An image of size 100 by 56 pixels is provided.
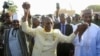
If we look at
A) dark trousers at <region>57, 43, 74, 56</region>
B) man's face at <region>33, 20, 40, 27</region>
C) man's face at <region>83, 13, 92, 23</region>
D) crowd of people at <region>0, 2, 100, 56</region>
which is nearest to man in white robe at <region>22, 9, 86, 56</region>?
crowd of people at <region>0, 2, 100, 56</region>

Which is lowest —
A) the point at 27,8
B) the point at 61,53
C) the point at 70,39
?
the point at 61,53

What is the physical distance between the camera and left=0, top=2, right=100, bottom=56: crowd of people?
7316 millimetres

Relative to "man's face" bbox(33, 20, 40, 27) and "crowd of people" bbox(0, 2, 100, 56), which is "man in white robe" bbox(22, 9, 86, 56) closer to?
"crowd of people" bbox(0, 2, 100, 56)

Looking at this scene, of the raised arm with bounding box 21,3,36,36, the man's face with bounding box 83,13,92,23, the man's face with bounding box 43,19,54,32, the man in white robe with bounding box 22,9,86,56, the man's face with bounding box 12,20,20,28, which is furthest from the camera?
the man's face with bounding box 12,20,20,28

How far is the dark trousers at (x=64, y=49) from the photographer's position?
9.08 metres

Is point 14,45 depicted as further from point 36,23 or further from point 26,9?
point 26,9

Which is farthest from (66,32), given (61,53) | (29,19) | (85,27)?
(85,27)

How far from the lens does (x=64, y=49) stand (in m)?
9.20

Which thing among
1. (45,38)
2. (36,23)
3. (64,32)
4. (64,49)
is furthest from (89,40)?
(64,32)

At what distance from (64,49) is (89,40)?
195 cm

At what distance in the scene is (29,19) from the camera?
331 inches

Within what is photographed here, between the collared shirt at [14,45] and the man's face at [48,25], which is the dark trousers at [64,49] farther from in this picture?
the man's face at [48,25]

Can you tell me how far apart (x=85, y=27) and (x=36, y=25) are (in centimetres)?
167

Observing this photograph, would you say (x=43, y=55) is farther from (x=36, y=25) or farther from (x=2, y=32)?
(x=2, y=32)
